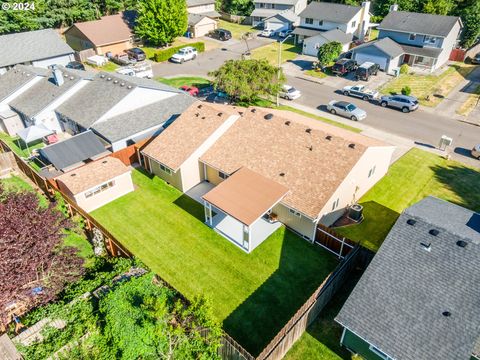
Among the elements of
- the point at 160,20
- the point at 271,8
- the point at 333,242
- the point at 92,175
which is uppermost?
the point at 160,20

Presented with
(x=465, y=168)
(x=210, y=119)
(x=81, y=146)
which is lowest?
(x=465, y=168)

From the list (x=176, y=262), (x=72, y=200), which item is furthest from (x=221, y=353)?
(x=72, y=200)

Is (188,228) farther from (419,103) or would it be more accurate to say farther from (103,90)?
(419,103)

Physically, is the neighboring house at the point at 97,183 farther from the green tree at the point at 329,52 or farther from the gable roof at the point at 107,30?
the gable roof at the point at 107,30

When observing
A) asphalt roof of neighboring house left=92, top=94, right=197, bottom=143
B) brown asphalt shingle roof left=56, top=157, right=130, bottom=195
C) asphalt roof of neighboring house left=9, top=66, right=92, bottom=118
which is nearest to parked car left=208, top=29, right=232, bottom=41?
asphalt roof of neighboring house left=9, top=66, right=92, bottom=118

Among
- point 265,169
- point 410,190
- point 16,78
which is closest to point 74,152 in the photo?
point 265,169

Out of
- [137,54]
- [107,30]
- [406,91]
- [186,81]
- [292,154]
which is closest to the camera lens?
[292,154]

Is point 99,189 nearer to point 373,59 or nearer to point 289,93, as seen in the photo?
point 289,93

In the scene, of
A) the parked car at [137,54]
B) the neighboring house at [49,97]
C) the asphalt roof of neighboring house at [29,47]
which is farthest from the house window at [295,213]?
the asphalt roof of neighboring house at [29,47]
